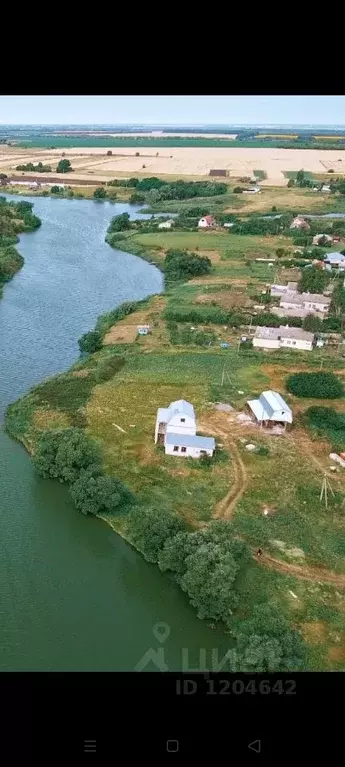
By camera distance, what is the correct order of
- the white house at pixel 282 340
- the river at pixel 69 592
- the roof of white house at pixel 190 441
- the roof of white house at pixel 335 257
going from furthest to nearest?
the roof of white house at pixel 335 257
the white house at pixel 282 340
the roof of white house at pixel 190 441
the river at pixel 69 592

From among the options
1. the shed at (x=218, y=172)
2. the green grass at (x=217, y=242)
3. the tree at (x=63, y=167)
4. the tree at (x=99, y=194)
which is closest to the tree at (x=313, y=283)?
the green grass at (x=217, y=242)

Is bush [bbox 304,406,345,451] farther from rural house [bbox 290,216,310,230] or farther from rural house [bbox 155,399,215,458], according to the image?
rural house [bbox 290,216,310,230]

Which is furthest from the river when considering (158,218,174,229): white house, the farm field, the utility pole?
the farm field

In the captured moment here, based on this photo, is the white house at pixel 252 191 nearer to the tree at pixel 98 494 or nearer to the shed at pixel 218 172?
the shed at pixel 218 172

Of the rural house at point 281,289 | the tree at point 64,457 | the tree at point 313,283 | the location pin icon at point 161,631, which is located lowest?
the location pin icon at point 161,631

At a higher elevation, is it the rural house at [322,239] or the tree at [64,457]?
the rural house at [322,239]

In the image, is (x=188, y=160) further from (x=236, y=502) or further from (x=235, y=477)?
(x=236, y=502)

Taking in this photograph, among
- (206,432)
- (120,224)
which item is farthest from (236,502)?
(120,224)
